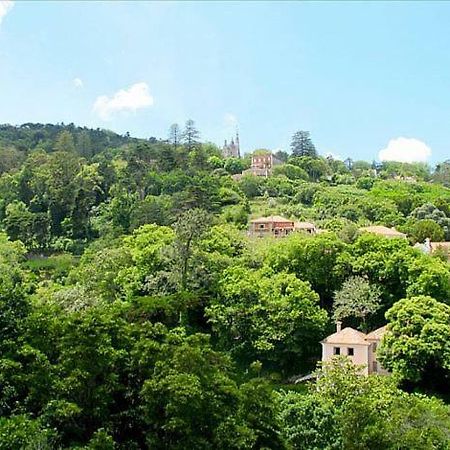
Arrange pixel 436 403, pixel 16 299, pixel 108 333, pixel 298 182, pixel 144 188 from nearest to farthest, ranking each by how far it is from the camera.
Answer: pixel 108 333 → pixel 16 299 → pixel 436 403 → pixel 144 188 → pixel 298 182

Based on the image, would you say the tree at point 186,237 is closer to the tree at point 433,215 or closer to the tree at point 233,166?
the tree at point 433,215

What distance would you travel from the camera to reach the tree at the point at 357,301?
92.7 feet

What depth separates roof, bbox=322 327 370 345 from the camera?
25750 mm

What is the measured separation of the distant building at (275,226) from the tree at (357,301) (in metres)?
16.6

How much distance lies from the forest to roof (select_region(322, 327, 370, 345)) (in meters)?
1.29

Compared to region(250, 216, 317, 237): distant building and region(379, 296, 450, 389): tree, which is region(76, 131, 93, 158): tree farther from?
region(379, 296, 450, 389): tree

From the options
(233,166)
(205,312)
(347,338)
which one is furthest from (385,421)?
(233,166)

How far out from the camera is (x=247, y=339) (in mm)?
27406

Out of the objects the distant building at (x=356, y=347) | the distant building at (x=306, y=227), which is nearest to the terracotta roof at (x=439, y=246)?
the distant building at (x=306, y=227)

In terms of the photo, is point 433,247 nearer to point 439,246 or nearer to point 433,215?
point 439,246

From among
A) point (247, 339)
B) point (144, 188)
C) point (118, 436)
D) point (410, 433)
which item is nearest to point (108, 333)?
point (118, 436)

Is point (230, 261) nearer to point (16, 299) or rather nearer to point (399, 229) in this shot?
point (16, 299)

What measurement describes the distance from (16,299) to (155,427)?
488 centimetres

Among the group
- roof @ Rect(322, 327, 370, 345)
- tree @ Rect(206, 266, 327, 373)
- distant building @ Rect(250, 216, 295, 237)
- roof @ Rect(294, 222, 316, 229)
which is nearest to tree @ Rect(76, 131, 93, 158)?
distant building @ Rect(250, 216, 295, 237)
